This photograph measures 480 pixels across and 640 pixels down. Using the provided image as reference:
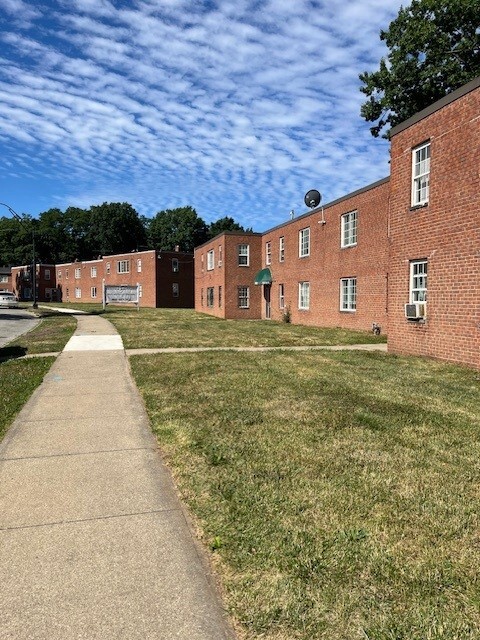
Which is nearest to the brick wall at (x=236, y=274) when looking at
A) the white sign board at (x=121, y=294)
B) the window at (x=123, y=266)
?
the white sign board at (x=121, y=294)

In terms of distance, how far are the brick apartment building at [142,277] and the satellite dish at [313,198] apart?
30.6 metres

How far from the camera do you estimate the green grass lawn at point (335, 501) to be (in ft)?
8.39

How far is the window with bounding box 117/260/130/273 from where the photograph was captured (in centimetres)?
6068

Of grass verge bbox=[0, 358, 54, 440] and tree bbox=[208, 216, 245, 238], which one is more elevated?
tree bbox=[208, 216, 245, 238]

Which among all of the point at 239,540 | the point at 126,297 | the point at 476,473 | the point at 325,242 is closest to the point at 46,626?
the point at 239,540

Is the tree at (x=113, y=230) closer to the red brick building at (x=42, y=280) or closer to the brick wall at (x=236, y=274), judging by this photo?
the red brick building at (x=42, y=280)

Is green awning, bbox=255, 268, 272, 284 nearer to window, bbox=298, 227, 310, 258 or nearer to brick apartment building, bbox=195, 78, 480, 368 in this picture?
window, bbox=298, 227, 310, 258

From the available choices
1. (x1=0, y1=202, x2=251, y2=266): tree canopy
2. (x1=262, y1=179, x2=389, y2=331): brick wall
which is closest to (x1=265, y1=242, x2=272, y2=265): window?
(x1=262, y1=179, x2=389, y2=331): brick wall

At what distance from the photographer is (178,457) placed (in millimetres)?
4910

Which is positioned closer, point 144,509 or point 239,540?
point 239,540

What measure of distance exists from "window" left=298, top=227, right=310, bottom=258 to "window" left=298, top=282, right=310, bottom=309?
5.34ft

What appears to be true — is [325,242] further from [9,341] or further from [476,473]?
[476,473]

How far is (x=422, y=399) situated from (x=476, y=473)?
10.4ft

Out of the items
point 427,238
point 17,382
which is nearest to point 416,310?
point 427,238
